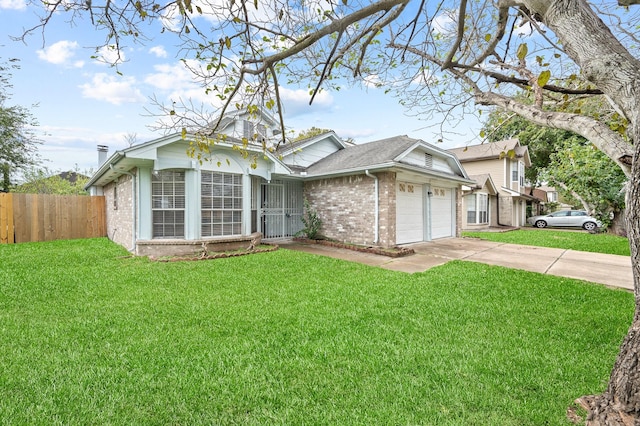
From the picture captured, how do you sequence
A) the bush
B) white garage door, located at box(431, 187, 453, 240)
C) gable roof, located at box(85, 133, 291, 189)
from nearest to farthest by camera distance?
gable roof, located at box(85, 133, 291, 189) < the bush < white garage door, located at box(431, 187, 453, 240)

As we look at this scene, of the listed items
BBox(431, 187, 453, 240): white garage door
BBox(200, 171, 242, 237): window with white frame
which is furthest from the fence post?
BBox(431, 187, 453, 240): white garage door

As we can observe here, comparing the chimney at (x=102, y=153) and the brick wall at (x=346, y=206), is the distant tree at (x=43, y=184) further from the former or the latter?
the brick wall at (x=346, y=206)

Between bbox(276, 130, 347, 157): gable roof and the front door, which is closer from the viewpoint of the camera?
the front door

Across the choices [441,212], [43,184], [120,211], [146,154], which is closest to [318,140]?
[441,212]

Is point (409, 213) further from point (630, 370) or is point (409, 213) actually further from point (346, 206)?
point (630, 370)

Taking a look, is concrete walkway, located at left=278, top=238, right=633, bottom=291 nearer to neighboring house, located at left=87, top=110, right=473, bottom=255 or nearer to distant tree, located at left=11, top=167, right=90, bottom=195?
neighboring house, located at left=87, top=110, right=473, bottom=255

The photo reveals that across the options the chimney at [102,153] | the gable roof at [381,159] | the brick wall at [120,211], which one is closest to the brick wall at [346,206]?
the gable roof at [381,159]

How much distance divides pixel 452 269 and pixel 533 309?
8.75ft

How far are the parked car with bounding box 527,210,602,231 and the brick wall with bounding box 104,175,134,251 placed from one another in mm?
25132

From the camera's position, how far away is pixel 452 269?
7.23 meters

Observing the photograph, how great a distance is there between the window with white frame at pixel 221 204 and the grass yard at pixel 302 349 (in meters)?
3.47

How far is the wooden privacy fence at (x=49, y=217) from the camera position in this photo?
475 inches

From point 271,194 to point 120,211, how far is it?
18.8 ft

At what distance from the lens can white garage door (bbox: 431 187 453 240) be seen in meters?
13.1
